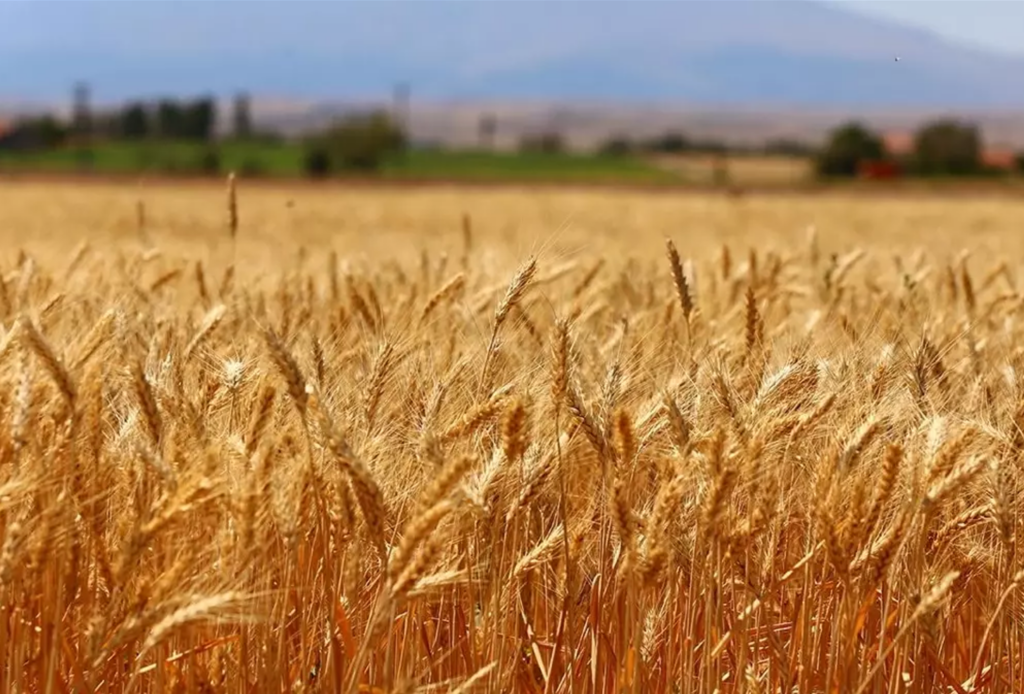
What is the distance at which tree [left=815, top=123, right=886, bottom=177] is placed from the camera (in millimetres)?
50125

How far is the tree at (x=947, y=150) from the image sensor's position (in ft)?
155

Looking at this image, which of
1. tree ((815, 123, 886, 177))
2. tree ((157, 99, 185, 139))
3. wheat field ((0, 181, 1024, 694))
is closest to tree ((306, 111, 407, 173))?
tree ((157, 99, 185, 139))

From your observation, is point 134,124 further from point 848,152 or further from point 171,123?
point 848,152

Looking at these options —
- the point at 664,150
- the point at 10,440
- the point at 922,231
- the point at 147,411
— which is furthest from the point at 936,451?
the point at 664,150

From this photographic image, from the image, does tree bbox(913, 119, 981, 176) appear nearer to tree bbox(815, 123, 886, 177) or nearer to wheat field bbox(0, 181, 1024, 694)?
tree bbox(815, 123, 886, 177)

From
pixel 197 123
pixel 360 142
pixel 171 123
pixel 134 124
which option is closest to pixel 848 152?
pixel 360 142

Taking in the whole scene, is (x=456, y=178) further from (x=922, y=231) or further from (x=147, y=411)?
(x=147, y=411)

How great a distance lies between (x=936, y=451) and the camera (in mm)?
1689

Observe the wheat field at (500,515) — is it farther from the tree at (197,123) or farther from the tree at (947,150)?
the tree at (197,123)

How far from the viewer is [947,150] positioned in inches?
2104

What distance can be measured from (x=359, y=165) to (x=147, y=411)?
55.2m

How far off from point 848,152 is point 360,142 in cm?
2117

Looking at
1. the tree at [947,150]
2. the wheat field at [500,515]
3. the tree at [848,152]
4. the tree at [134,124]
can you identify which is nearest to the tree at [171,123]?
the tree at [134,124]

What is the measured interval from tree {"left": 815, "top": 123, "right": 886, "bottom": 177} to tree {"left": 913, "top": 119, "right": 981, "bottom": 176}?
5.43 feet
